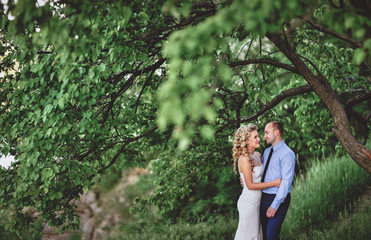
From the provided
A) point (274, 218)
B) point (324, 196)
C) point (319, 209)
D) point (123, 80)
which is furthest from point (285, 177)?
point (324, 196)

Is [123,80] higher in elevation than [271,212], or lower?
higher

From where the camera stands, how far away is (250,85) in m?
4.60

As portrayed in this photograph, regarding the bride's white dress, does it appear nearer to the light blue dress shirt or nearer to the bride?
the bride

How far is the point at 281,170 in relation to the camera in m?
3.85

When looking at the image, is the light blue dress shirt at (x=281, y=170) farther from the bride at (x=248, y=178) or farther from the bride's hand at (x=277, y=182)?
the bride at (x=248, y=178)

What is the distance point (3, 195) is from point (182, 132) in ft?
10.6

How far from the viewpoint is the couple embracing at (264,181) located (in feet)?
12.4

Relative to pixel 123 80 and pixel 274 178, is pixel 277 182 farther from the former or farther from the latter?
pixel 123 80

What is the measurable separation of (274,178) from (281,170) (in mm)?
149

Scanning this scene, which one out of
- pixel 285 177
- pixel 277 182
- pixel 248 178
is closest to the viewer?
pixel 285 177

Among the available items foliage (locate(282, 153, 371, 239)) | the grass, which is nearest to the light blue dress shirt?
the grass

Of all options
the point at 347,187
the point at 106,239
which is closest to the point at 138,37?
the point at 347,187

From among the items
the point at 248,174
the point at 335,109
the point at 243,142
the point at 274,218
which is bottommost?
the point at 274,218

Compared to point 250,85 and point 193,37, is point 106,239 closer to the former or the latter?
point 250,85
